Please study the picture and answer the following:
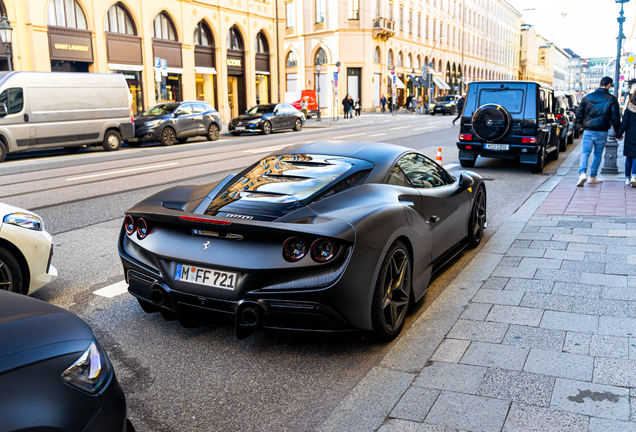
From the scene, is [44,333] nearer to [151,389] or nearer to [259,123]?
[151,389]

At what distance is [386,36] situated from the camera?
59.0 m

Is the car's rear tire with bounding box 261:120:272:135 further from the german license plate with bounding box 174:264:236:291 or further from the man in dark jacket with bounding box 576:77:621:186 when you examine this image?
the german license plate with bounding box 174:264:236:291

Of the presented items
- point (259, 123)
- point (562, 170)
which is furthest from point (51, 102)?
point (562, 170)

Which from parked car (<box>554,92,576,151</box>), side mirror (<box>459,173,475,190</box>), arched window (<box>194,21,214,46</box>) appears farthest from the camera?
arched window (<box>194,21,214,46</box>)

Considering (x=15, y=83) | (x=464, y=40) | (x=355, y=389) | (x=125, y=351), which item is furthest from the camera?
(x=464, y=40)

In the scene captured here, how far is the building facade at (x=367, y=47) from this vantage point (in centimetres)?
5628

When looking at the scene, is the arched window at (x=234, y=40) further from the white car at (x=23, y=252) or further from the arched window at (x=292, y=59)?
the white car at (x=23, y=252)

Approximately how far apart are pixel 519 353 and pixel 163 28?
104 ft

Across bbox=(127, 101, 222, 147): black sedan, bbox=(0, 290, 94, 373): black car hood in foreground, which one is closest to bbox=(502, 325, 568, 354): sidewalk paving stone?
bbox=(0, 290, 94, 373): black car hood in foreground

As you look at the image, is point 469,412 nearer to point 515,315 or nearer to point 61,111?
point 515,315

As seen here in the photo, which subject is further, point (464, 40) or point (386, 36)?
point (464, 40)

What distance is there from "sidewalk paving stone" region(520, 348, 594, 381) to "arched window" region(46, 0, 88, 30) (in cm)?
2682

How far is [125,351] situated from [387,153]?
2.41m

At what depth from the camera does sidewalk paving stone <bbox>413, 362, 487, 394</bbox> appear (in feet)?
10.5
